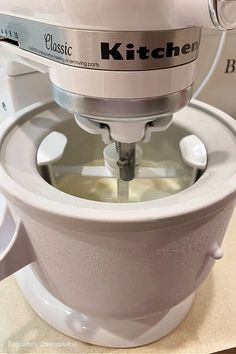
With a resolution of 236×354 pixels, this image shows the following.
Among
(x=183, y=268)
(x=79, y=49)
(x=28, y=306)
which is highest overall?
(x=79, y=49)

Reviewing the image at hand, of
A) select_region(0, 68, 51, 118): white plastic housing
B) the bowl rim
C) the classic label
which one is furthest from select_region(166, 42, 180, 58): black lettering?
select_region(0, 68, 51, 118): white plastic housing

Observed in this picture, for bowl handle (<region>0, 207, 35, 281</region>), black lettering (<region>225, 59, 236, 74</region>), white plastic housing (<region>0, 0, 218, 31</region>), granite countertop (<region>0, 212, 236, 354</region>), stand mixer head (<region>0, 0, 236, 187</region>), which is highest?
white plastic housing (<region>0, 0, 218, 31</region>)

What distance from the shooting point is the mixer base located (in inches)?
15.9

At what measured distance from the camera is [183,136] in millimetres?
429

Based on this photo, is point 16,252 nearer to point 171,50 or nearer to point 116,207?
point 116,207

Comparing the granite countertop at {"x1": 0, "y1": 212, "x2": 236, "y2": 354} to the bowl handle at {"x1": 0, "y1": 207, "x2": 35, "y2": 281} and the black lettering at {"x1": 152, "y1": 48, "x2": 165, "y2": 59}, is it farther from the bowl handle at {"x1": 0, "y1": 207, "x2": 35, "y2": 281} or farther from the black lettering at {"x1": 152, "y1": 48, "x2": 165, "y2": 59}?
the black lettering at {"x1": 152, "y1": 48, "x2": 165, "y2": 59}

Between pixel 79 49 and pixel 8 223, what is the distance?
0.19m

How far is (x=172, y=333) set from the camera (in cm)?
41

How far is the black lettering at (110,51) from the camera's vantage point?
255 millimetres

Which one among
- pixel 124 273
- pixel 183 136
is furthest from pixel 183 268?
pixel 183 136

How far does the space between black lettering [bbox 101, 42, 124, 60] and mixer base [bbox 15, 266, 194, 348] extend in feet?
0.87

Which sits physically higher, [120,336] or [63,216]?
[63,216]

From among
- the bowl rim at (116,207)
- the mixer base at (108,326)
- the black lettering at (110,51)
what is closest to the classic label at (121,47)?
the black lettering at (110,51)

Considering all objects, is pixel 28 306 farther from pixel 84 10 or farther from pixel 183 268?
pixel 84 10
